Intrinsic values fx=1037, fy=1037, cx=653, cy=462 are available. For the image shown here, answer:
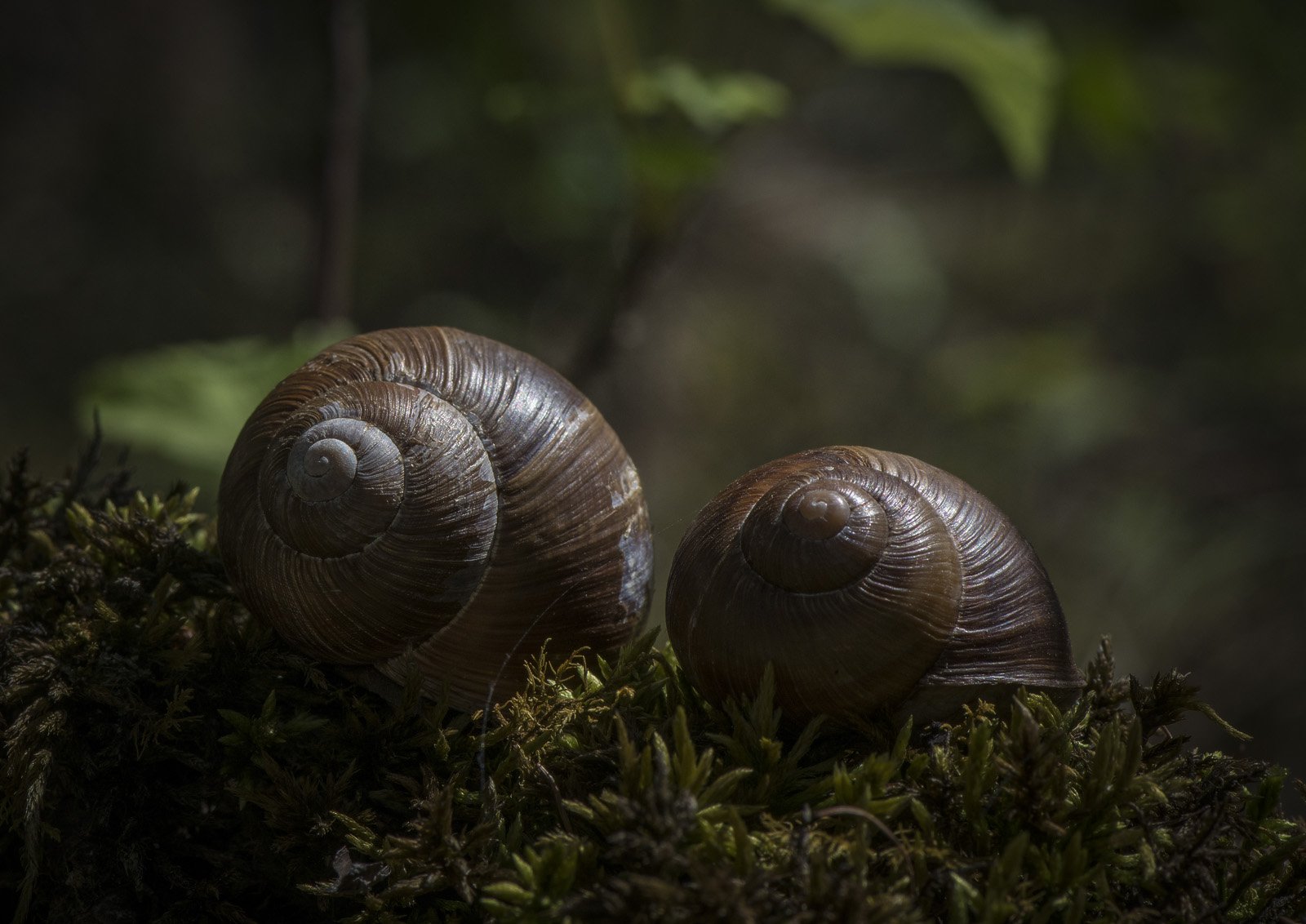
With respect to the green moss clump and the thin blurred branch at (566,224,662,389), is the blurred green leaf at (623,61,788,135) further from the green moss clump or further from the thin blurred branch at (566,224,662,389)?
the green moss clump

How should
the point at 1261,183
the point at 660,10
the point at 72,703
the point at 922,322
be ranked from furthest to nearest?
the point at 922,322 → the point at 1261,183 → the point at 660,10 → the point at 72,703

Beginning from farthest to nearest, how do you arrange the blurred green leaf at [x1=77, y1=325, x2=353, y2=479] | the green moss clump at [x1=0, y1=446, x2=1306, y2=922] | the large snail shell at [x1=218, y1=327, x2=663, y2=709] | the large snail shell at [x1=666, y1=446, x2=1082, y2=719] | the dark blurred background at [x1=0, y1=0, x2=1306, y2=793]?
the dark blurred background at [x1=0, y1=0, x2=1306, y2=793], the blurred green leaf at [x1=77, y1=325, x2=353, y2=479], the large snail shell at [x1=218, y1=327, x2=663, y2=709], the large snail shell at [x1=666, y1=446, x2=1082, y2=719], the green moss clump at [x1=0, y1=446, x2=1306, y2=922]

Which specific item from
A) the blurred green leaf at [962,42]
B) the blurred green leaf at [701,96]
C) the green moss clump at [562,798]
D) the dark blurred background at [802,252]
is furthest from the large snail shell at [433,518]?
the dark blurred background at [802,252]

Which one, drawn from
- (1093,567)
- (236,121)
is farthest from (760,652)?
(236,121)

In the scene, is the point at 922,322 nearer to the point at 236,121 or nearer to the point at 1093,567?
the point at 1093,567

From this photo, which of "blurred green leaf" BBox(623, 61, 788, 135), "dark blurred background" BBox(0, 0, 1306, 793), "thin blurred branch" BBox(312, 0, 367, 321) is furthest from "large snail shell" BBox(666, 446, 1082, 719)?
"dark blurred background" BBox(0, 0, 1306, 793)

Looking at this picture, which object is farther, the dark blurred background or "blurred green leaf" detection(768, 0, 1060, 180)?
the dark blurred background

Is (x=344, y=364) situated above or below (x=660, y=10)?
below

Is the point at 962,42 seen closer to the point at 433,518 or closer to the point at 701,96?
the point at 701,96
